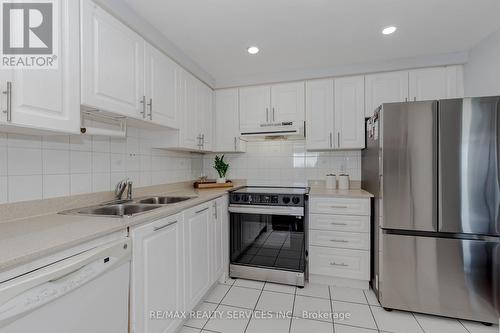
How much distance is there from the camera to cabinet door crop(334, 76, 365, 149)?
8.29 feet

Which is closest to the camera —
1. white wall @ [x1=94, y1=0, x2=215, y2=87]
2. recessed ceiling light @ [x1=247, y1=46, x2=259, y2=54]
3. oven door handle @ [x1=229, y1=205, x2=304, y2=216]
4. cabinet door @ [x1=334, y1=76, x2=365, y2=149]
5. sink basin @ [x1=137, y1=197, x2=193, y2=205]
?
white wall @ [x1=94, y1=0, x2=215, y2=87]

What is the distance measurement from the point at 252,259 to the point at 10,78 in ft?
7.26

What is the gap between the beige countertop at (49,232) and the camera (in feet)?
2.59

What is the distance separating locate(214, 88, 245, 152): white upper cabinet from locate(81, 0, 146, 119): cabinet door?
1333 mm

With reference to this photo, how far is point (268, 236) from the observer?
92.7 inches

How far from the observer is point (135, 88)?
5.44ft

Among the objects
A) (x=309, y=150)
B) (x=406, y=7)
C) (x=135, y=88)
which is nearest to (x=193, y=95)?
(x=135, y=88)

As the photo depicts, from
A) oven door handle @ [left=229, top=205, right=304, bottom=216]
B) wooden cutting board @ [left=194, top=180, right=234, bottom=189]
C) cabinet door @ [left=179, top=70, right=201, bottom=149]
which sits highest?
cabinet door @ [left=179, top=70, right=201, bottom=149]

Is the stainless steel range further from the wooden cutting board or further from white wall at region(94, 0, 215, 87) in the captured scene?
white wall at region(94, 0, 215, 87)

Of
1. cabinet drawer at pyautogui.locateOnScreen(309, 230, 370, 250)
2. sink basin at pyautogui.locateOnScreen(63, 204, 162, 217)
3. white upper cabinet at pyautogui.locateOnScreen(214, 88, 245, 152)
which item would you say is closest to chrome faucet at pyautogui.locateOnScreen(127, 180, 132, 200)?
sink basin at pyautogui.locateOnScreen(63, 204, 162, 217)

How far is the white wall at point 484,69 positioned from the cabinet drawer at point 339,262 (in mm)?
1768

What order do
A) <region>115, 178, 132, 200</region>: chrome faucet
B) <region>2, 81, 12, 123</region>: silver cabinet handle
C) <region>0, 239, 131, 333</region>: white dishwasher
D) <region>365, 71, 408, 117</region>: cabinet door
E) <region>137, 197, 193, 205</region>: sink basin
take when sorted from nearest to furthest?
<region>0, 239, 131, 333</region>: white dishwasher → <region>2, 81, 12, 123</region>: silver cabinet handle → <region>115, 178, 132, 200</region>: chrome faucet → <region>137, 197, 193, 205</region>: sink basin → <region>365, 71, 408, 117</region>: cabinet door

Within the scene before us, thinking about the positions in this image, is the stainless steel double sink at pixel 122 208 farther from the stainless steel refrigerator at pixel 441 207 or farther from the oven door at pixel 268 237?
the stainless steel refrigerator at pixel 441 207

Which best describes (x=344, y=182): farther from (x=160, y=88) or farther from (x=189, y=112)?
(x=160, y=88)
